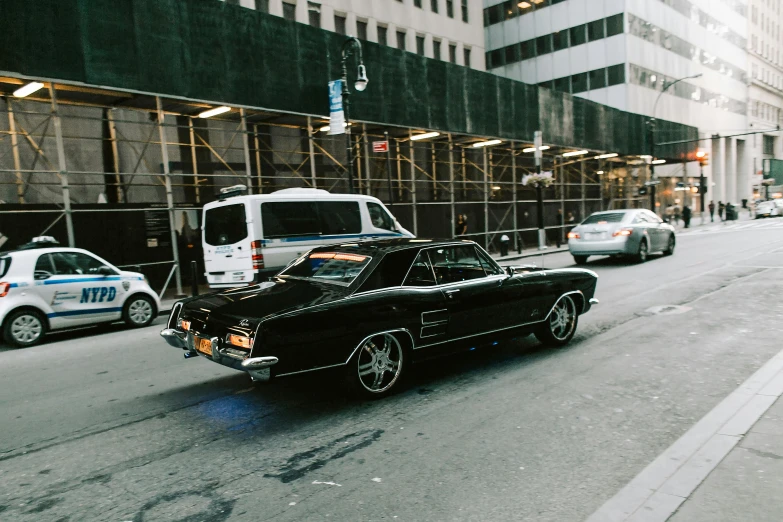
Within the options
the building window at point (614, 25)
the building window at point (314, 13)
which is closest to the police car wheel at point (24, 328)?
the building window at point (314, 13)

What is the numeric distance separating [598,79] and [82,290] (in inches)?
1687

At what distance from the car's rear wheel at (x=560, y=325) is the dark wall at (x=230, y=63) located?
11274 millimetres

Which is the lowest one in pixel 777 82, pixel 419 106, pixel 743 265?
pixel 743 265

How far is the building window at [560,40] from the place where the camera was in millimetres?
44062

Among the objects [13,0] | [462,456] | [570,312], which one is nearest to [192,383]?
[462,456]

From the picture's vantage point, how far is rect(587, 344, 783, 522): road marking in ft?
9.93

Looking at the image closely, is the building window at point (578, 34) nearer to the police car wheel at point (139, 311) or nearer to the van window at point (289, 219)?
the van window at point (289, 219)

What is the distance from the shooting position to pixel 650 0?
44.9 meters

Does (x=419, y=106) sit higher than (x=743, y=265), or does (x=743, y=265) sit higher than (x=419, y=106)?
(x=419, y=106)

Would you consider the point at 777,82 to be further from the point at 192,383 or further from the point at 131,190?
the point at 192,383

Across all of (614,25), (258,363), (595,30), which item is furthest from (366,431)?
(595,30)

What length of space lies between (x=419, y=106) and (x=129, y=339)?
14648 millimetres

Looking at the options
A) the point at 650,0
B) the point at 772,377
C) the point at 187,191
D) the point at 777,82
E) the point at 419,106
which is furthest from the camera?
the point at 777,82

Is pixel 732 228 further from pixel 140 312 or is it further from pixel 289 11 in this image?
pixel 140 312
